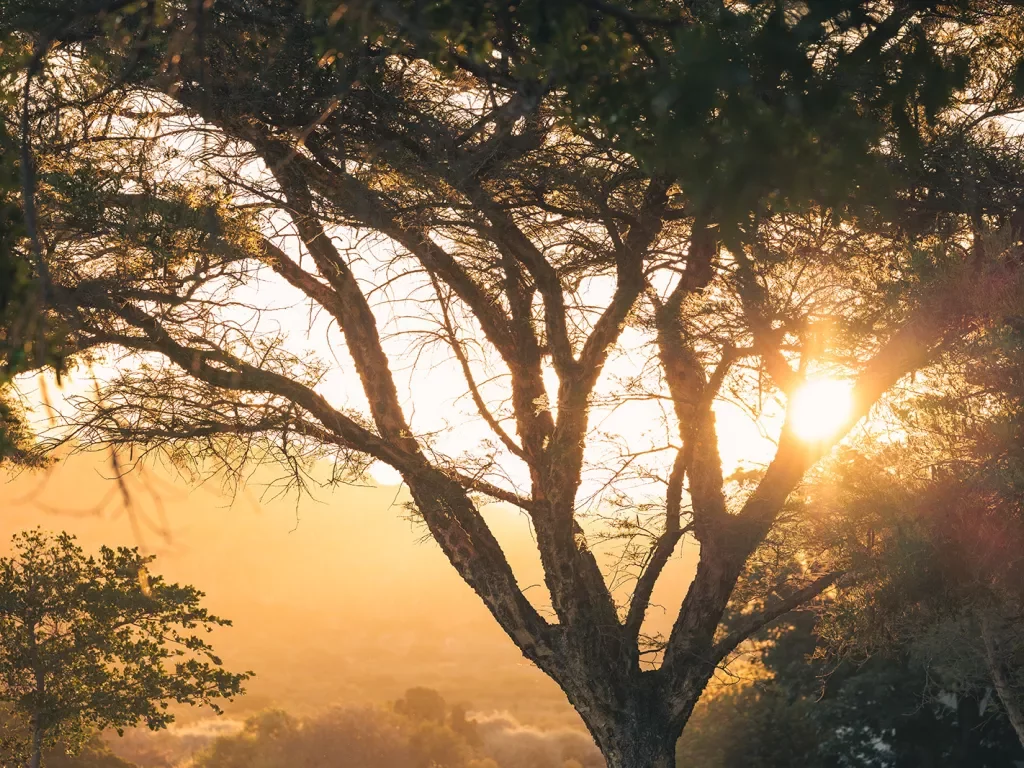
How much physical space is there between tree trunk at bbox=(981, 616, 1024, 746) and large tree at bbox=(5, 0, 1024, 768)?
9056 mm

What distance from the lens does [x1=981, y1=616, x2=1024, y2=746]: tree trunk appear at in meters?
15.4

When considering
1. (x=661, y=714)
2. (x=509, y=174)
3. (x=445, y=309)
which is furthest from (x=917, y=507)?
(x=509, y=174)

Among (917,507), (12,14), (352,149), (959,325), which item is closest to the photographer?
(12,14)

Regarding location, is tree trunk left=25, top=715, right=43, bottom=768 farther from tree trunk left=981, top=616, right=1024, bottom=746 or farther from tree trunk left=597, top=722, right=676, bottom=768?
tree trunk left=981, top=616, right=1024, bottom=746

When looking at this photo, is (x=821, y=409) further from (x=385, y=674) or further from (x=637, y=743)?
(x=385, y=674)

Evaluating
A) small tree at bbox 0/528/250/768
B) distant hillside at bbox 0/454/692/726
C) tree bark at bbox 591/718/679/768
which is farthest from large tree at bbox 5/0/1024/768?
distant hillside at bbox 0/454/692/726

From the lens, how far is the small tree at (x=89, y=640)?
49.5 feet

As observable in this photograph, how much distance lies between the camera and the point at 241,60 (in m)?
6.05

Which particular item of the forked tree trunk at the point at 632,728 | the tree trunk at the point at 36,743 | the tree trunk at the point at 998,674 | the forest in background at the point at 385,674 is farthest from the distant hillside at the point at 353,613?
the forked tree trunk at the point at 632,728

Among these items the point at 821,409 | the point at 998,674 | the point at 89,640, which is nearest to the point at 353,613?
the point at 89,640

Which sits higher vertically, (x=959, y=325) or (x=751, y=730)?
(x=959, y=325)

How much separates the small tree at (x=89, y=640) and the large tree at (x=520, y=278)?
318 inches

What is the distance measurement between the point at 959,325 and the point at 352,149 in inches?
182

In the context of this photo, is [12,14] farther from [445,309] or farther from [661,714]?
[661,714]
